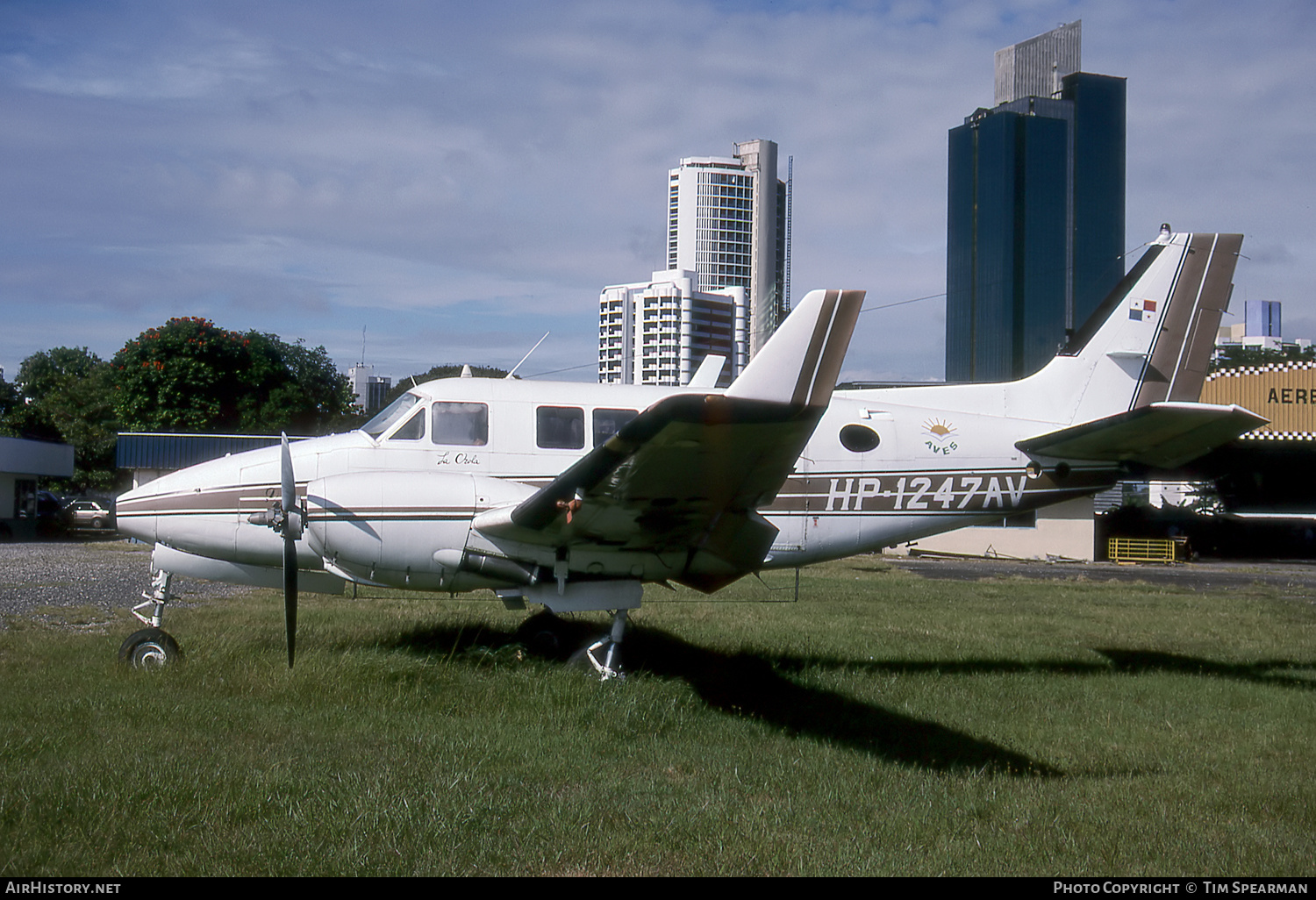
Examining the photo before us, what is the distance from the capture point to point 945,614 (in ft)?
45.1

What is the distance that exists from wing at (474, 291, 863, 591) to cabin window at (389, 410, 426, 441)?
1269mm

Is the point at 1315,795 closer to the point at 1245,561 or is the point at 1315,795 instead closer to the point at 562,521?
the point at 562,521

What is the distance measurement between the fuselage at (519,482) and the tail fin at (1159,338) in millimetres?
756

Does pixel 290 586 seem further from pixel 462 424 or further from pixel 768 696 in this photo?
pixel 768 696

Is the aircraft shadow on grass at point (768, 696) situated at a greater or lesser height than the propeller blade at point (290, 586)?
lesser

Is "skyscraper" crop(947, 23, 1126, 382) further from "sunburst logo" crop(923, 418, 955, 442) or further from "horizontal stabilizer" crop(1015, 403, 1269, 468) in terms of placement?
"sunburst logo" crop(923, 418, 955, 442)

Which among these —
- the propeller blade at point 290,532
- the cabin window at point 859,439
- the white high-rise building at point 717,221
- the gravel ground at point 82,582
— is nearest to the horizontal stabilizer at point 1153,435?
the cabin window at point 859,439

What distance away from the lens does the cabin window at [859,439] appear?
8922 millimetres

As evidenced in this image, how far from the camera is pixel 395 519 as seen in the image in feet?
24.7

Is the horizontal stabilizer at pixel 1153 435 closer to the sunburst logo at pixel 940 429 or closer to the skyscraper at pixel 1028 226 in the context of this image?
the sunburst logo at pixel 940 429

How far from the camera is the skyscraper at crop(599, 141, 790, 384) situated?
107ft

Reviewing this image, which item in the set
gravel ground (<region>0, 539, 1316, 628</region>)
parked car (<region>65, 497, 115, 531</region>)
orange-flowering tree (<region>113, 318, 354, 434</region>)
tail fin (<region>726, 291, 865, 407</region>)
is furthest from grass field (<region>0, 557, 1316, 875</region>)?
parked car (<region>65, 497, 115, 531</region>)
